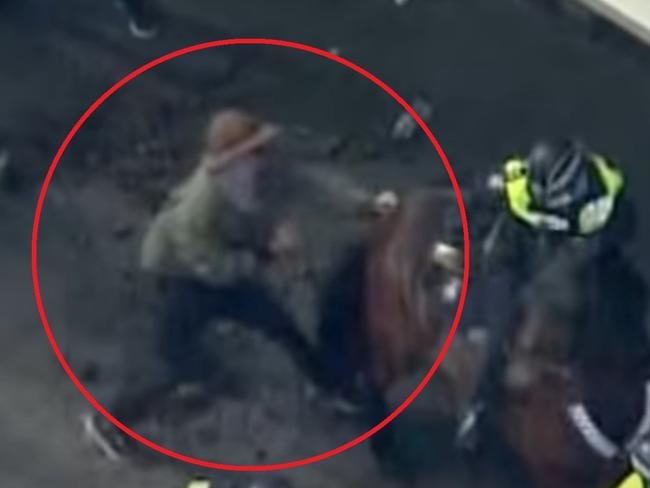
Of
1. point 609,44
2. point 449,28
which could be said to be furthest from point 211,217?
point 609,44

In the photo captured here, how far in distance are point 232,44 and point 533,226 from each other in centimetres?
111

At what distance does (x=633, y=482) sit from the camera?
21.3 feet

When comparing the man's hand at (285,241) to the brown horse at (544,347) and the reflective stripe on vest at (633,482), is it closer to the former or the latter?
the brown horse at (544,347)

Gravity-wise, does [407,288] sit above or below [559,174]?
below

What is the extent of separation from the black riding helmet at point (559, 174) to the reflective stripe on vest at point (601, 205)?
47 millimetres

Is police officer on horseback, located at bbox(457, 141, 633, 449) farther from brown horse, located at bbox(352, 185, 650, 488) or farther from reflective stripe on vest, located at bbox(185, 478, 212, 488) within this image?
reflective stripe on vest, located at bbox(185, 478, 212, 488)

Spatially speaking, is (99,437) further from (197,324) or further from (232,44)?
(232,44)

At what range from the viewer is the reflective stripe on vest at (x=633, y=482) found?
648 cm

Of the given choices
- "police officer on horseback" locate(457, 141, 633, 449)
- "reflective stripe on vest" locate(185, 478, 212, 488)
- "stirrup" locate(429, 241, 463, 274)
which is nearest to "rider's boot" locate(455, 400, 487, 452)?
"police officer on horseback" locate(457, 141, 633, 449)

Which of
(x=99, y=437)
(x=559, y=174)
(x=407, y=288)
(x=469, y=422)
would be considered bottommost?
(x=469, y=422)

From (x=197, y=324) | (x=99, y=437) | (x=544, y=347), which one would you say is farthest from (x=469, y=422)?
(x=99, y=437)

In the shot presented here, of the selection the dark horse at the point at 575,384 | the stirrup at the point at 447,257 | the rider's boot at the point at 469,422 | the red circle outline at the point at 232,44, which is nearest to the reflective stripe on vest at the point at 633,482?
the dark horse at the point at 575,384

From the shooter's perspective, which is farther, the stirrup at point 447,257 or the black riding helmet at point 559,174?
the stirrup at point 447,257

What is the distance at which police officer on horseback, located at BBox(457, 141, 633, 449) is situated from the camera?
6.47 metres
